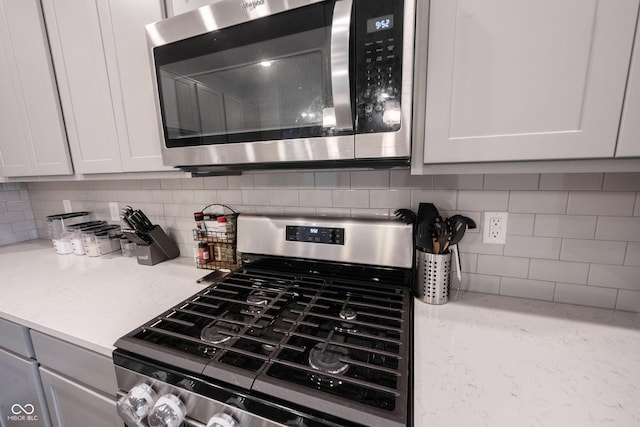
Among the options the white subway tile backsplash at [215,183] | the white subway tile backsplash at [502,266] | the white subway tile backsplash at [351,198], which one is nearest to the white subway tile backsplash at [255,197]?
the white subway tile backsplash at [215,183]

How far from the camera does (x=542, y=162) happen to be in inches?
24.8

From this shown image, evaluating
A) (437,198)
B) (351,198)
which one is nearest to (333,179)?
(351,198)

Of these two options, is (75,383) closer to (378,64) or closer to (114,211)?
(114,211)

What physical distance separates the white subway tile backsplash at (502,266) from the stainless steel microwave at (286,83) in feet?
1.78

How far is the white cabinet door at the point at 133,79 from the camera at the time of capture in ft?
3.19

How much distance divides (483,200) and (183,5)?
3.80 feet

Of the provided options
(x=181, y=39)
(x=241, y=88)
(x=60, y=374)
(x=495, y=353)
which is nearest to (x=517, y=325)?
(x=495, y=353)

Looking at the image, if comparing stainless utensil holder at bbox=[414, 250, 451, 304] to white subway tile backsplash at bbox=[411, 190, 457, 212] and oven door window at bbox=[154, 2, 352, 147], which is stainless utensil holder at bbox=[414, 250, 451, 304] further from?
oven door window at bbox=[154, 2, 352, 147]

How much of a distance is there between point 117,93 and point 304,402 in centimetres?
126

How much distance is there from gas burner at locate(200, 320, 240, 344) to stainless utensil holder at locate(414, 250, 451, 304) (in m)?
0.61

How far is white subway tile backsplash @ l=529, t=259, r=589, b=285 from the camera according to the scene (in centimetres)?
87

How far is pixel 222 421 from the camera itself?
0.55 meters

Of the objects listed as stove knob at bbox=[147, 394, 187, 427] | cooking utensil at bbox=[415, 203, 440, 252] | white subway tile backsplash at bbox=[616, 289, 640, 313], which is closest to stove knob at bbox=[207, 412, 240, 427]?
stove knob at bbox=[147, 394, 187, 427]

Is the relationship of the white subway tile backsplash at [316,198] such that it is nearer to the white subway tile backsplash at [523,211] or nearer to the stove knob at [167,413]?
the white subway tile backsplash at [523,211]
